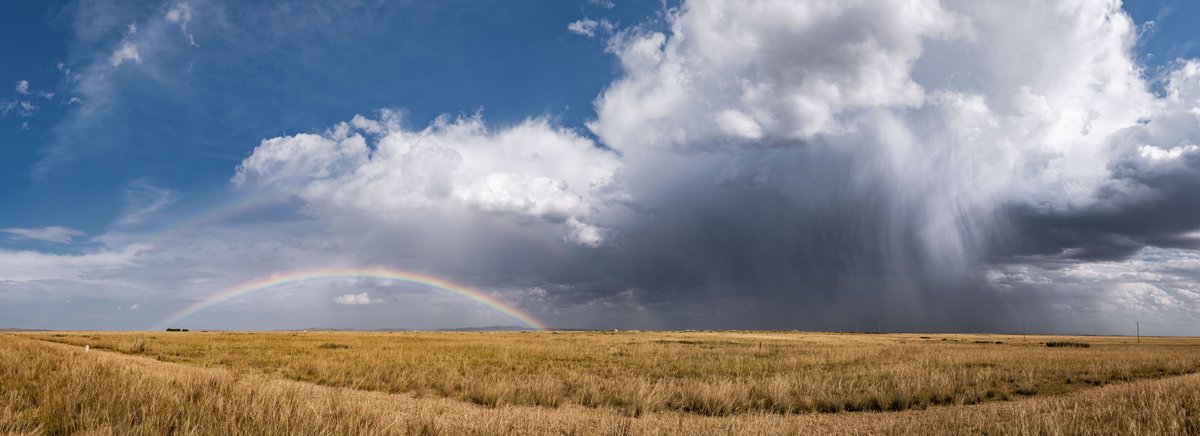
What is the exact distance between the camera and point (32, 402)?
34.5 ft

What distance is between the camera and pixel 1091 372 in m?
26.0

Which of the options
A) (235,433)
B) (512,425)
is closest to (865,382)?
(512,425)

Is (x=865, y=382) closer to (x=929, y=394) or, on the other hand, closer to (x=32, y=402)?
(x=929, y=394)

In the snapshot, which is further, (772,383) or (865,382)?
→ (865,382)

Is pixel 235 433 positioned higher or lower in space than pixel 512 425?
higher

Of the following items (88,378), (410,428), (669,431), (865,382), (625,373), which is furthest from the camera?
(625,373)

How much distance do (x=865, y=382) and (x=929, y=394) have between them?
2.57 m

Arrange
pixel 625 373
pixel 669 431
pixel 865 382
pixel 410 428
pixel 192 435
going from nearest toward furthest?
1. pixel 192 435
2. pixel 410 428
3. pixel 669 431
4. pixel 865 382
5. pixel 625 373

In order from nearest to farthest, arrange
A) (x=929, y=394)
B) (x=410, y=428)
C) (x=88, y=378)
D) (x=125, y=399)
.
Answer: (x=410, y=428)
(x=125, y=399)
(x=88, y=378)
(x=929, y=394)

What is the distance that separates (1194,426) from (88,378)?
2042 cm

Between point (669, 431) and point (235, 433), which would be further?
point (669, 431)

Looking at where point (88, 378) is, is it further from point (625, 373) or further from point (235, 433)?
point (625, 373)

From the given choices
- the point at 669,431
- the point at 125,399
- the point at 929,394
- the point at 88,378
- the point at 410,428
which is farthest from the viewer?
the point at 929,394

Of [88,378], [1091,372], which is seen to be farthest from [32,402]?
[1091,372]
